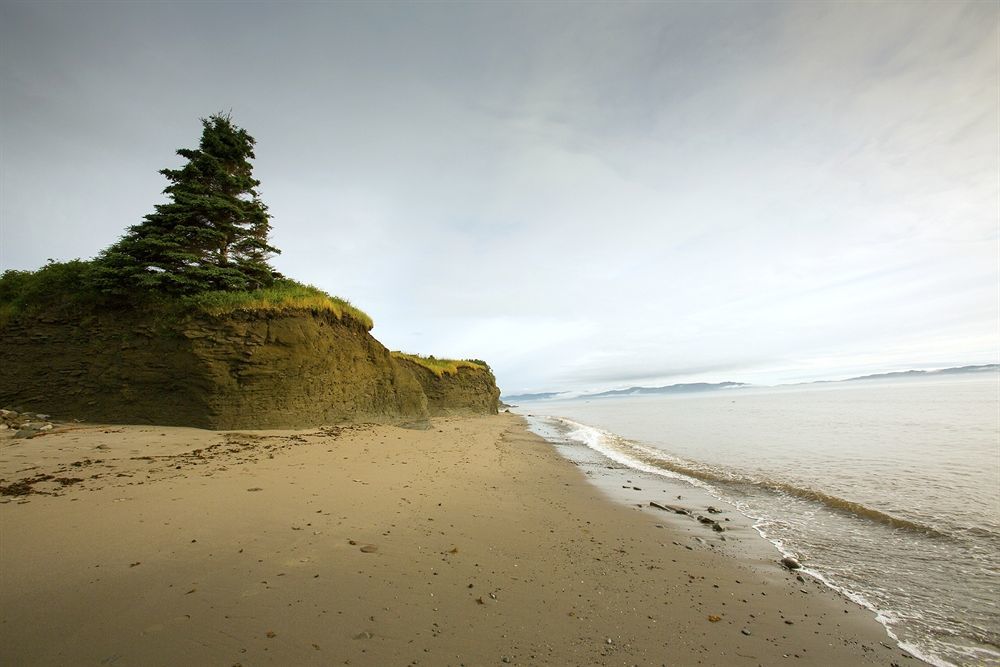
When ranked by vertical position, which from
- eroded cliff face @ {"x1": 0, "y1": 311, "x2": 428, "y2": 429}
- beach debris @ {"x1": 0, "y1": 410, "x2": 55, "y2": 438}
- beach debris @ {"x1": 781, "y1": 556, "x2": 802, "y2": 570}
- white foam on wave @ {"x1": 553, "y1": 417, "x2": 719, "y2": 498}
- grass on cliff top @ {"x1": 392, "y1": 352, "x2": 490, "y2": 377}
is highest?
grass on cliff top @ {"x1": 392, "y1": 352, "x2": 490, "y2": 377}

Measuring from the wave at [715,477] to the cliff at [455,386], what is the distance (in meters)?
14.0

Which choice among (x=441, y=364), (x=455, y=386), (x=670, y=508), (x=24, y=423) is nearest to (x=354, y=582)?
(x=670, y=508)

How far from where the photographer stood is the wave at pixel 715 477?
8.01 metres

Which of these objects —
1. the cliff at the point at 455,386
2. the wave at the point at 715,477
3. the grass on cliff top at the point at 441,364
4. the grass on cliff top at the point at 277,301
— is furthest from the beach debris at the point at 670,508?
the grass on cliff top at the point at 441,364

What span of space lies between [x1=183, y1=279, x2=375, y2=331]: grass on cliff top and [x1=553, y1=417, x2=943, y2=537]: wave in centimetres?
1310

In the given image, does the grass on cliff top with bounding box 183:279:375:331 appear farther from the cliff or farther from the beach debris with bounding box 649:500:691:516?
the beach debris with bounding box 649:500:691:516

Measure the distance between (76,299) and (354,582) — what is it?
1456 centimetres

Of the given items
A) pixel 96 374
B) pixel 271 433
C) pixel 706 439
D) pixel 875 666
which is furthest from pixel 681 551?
pixel 706 439

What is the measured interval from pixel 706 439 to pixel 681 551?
57.9 ft

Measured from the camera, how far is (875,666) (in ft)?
11.8

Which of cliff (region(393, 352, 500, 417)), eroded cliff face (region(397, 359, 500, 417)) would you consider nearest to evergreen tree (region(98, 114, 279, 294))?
cliff (region(393, 352, 500, 417))

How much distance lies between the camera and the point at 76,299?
12.1 meters

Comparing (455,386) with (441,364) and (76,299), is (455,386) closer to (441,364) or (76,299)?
(441,364)

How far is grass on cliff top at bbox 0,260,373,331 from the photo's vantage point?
469 inches
